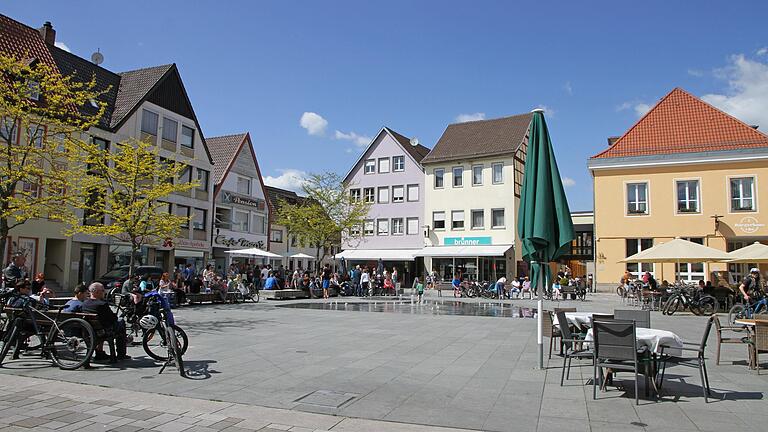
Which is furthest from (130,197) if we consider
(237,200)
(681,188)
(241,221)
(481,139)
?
(481,139)

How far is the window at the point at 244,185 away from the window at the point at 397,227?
480 inches

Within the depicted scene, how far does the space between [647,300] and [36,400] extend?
69.7 feet

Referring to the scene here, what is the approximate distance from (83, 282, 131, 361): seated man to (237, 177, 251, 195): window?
1455 inches

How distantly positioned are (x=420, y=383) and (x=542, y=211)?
308 cm

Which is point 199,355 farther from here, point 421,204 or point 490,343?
point 421,204

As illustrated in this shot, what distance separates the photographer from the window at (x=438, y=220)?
43953 mm

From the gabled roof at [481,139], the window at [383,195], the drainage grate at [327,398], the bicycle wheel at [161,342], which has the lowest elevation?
the drainage grate at [327,398]

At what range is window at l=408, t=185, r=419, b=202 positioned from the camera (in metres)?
46.4

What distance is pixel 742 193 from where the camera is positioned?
102ft

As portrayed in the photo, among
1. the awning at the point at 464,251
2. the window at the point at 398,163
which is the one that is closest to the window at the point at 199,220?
the awning at the point at 464,251

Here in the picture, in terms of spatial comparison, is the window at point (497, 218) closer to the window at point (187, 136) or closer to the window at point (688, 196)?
the window at point (688, 196)

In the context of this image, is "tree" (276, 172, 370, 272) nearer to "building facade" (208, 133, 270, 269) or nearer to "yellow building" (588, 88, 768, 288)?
"building facade" (208, 133, 270, 269)

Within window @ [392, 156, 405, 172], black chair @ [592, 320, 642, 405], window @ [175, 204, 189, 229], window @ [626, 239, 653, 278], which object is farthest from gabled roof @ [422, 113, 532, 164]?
black chair @ [592, 320, 642, 405]

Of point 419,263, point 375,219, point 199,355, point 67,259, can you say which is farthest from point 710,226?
point 67,259
